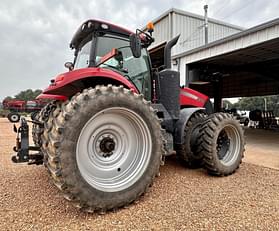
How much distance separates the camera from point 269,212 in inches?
86.7

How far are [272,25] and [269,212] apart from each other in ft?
16.5

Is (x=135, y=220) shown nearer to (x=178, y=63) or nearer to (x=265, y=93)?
(x=178, y=63)

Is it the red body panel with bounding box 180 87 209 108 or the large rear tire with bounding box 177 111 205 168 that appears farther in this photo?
the red body panel with bounding box 180 87 209 108

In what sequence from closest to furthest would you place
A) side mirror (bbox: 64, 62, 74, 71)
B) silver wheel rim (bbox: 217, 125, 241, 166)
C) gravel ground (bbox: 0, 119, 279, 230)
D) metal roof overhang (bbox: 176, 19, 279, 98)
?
gravel ground (bbox: 0, 119, 279, 230), silver wheel rim (bbox: 217, 125, 241, 166), side mirror (bbox: 64, 62, 74, 71), metal roof overhang (bbox: 176, 19, 279, 98)

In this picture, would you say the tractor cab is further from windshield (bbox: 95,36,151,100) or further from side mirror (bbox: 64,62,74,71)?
side mirror (bbox: 64,62,74,71)

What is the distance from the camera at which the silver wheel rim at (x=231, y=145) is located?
3521 millimetres

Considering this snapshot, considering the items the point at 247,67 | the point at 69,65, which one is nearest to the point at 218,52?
the point at 247,67

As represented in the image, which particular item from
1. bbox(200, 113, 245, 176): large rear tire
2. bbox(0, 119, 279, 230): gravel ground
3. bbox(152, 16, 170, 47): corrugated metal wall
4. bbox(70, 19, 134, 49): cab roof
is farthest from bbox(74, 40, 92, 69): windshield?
bbox(152, 16, 170, 47): corrugated metal wall

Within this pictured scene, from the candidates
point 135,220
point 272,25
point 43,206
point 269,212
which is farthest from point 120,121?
point 272,25

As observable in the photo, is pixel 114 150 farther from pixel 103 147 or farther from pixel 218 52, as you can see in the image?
pixel 218 52

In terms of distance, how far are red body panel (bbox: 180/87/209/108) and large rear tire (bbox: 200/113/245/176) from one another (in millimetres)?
695

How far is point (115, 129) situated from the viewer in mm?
2479

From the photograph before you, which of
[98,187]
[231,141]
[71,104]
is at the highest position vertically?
[71,104]

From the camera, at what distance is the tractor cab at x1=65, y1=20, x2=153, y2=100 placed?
284 cm
